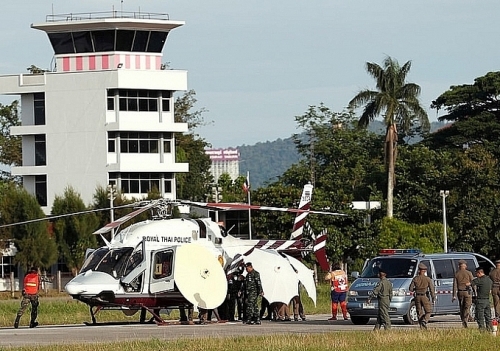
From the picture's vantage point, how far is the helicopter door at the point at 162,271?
34062mm

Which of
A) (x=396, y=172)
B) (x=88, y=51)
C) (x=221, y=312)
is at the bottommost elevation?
(x=221, y=312)

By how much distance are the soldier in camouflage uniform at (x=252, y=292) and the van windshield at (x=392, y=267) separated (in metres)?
2.89

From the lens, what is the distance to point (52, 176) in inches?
3260

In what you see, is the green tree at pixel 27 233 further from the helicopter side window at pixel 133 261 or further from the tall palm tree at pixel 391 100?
the helicopter side window at pixel 133 261

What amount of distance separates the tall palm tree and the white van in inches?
1795

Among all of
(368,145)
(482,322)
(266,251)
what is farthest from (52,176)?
(482,322)

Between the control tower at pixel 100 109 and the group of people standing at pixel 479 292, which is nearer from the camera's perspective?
the group of people standing at pixel 479 292

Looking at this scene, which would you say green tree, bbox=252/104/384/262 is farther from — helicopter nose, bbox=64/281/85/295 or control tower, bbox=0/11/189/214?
helicopter nose, bbox=64/281/85/295

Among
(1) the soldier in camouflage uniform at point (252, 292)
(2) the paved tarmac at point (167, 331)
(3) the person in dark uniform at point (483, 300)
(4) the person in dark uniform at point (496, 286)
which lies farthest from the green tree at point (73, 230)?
(3) the person in dark uniform at point (483, 300)

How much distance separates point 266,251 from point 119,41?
151 feet

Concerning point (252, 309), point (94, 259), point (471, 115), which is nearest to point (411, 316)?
point (252, 309)

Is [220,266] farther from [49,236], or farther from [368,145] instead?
[368,145]

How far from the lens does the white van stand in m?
32.1

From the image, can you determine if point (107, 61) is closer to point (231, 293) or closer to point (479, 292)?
point (231, 293)
